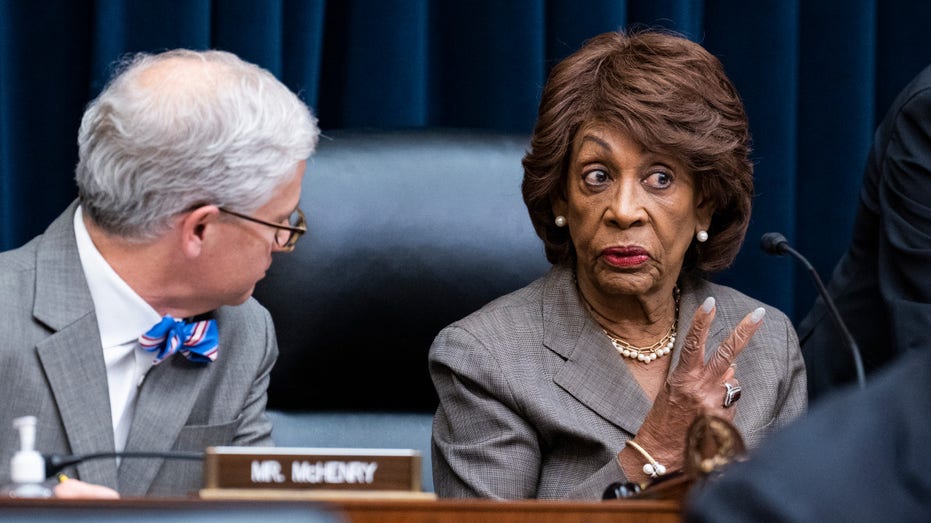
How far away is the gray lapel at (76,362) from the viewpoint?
5.46 feet

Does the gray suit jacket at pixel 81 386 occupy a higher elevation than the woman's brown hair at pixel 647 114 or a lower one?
lower

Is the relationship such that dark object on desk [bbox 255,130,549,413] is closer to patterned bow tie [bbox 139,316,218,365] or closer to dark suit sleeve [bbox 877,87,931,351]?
patterned bow tie [bbox 139,316,218,365]

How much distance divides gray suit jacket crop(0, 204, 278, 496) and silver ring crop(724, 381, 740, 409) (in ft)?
2.01

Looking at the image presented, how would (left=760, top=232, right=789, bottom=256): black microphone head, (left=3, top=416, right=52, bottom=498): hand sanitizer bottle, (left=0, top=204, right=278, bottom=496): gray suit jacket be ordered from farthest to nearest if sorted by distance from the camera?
(left=760, top=232, right=789, bottom=256): black microphone head < (left=0, top=204, right=278, bottom=496): gray suit jacket < (left=3, top=416, right=52, bottom=498): hand sanitizer bottle

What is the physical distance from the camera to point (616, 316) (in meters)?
2.05

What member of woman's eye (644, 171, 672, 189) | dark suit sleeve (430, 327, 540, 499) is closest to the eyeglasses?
dark suit sleeve (430, 327, 540, 499)

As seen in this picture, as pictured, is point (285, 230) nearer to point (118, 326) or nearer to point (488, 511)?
point (118, 326)

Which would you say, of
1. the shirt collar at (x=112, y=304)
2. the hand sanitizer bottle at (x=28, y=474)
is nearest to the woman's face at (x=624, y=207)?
the shirt collar at (x=112, y=304)

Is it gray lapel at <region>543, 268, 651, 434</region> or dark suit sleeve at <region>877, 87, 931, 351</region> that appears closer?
gray lapel at <region>543, 268, 651, 434</region>

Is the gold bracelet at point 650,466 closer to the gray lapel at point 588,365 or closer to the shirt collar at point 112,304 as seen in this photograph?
the gray lapel at point 588,365

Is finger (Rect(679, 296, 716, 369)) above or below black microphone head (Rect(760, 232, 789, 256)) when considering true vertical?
below

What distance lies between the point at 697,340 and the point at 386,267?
1.78 feet

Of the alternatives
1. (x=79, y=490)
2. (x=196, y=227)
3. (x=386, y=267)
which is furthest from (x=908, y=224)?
(x=79, y=490)

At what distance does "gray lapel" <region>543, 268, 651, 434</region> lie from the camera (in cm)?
192
